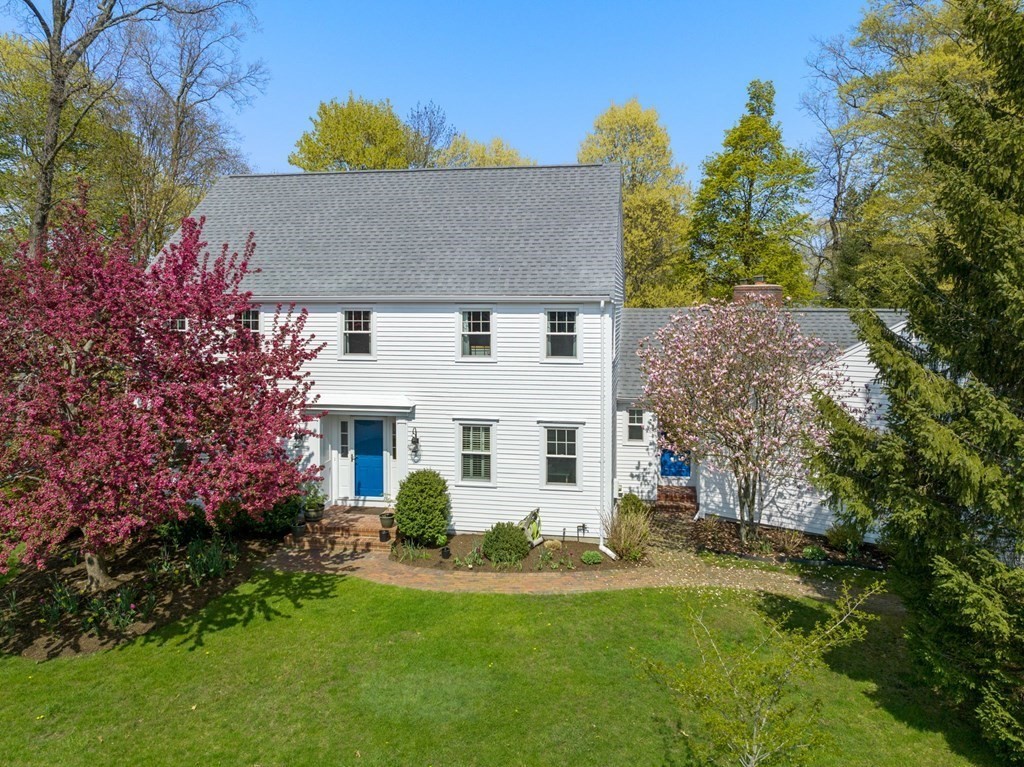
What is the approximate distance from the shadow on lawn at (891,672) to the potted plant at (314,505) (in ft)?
37.2

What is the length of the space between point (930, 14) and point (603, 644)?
29.0 m

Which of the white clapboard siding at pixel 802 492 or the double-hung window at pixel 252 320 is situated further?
the double-hung window at pixel 252 320

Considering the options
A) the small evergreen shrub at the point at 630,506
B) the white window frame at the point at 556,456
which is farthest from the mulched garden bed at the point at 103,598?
the small evergreen shrub at the point at 630,506

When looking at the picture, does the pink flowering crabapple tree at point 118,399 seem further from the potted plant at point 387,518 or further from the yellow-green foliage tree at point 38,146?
the yellow-green foliage tree at point 38,146

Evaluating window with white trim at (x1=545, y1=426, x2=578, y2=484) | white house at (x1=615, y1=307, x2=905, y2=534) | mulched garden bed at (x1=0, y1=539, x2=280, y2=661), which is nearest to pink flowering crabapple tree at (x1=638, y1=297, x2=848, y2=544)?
white house at (x1=615, y1=307, x2=905, y2=534)

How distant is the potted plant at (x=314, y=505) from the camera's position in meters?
16.1

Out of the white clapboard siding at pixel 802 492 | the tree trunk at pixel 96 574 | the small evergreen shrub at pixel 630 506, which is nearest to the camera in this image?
the tree trunk at pixel 96 574

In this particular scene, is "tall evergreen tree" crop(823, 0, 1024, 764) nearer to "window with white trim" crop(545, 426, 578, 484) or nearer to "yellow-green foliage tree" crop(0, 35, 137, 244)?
"window with white trim" crop(545, 426, 578, 484)

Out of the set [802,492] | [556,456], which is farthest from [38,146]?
[802,492]

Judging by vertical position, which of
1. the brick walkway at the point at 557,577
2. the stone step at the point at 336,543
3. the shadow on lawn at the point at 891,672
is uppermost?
the stone step at the point at 336,543

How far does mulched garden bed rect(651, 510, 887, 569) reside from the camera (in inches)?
584

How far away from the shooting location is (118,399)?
9.41 meters

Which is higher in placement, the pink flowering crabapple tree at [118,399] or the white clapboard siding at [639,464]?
the pink flowering crabapple tree at [118,399]

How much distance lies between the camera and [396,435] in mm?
16516
